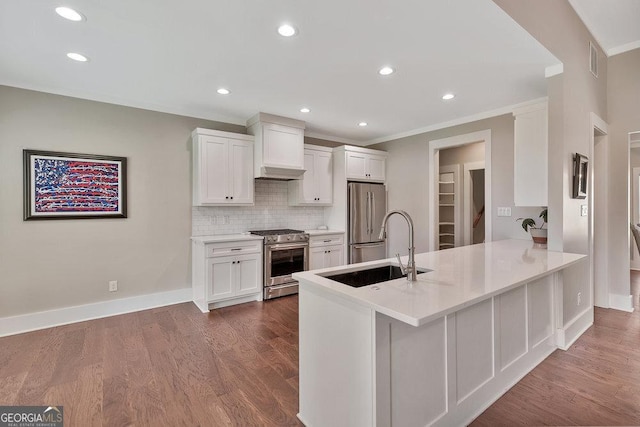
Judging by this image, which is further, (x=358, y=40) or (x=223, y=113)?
(x=223, y=113)

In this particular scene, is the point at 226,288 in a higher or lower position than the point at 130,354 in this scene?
higher

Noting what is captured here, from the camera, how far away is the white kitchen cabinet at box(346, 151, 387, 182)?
195 inches

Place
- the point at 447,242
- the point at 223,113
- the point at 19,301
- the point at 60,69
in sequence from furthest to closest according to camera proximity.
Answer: the point at 447,242
the point at 223,113
the point at 19,301
the point at 60,69

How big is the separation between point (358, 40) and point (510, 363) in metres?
2.57

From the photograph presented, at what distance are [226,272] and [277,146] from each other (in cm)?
183

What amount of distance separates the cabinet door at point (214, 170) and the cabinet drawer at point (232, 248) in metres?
0.60

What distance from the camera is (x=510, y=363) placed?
2059 millimetres

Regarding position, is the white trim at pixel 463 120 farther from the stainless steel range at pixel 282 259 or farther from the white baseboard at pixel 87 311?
the white baseboard at pixel 87 311

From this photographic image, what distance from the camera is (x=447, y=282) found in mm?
1621

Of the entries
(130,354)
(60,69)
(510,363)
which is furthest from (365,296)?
(60,69)

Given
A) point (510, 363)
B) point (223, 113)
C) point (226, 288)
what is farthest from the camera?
point (223, 113)

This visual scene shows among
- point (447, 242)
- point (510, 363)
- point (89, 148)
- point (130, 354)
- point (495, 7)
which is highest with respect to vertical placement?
point (495, 7)

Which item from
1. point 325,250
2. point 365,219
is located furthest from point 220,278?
point 365,219

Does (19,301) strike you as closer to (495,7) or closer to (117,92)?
(117,92)
